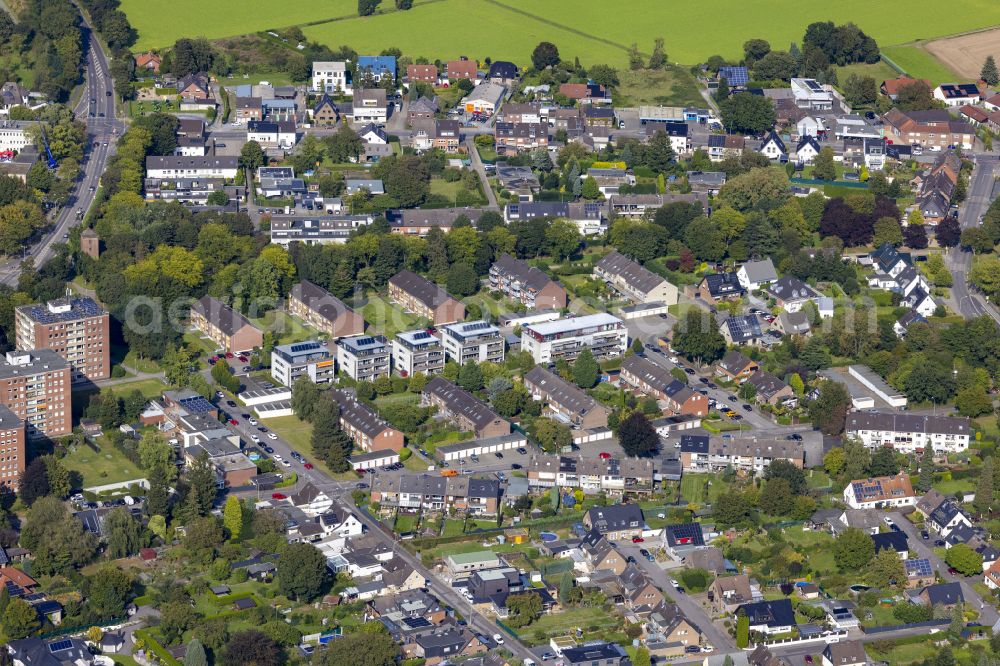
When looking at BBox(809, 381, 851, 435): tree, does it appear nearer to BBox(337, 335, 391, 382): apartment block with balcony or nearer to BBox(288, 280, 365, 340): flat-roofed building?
BBox(337, 335, 391, 382): apartment block with balcony

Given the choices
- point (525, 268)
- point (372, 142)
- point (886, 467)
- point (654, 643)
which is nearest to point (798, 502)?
point (886, 467)

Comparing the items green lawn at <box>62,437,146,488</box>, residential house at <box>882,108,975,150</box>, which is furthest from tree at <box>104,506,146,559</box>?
residential house at <box>882,108,975,150</box>

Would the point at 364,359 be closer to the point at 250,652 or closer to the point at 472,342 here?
the point at 472,342

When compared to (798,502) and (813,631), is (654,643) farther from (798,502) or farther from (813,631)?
(798,502)

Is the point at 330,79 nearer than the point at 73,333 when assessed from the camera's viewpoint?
No

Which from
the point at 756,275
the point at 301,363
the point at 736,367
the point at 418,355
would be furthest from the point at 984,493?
the point at 301,363

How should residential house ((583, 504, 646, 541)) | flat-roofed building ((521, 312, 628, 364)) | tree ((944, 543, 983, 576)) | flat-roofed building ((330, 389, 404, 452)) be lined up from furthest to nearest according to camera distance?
1. flat-roofed building ((521, 312, 628, 364))
2. flat-roofed building ((330, 389, 404, 452))
3. residential house ((583, 504, 646, 541))
4. tree ((944, 543, 983, 576))

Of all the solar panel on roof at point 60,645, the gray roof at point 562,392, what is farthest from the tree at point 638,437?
the solar panel on roof at point 60,645
